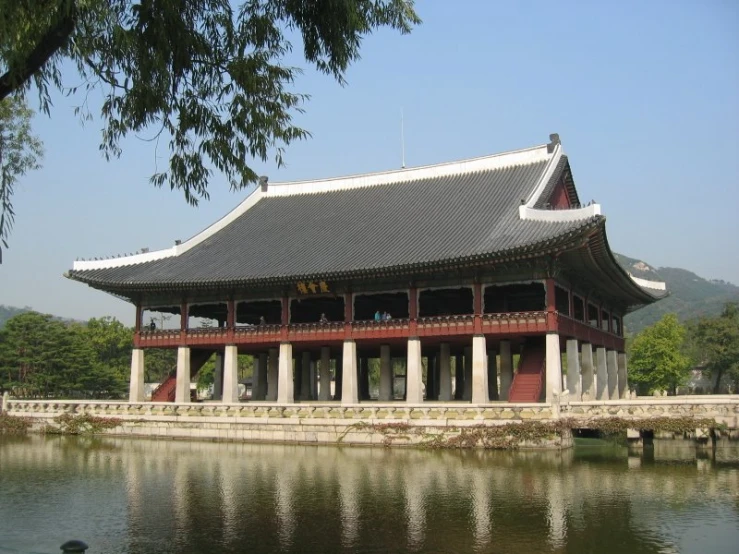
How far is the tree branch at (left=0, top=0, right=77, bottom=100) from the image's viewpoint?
9.75 m

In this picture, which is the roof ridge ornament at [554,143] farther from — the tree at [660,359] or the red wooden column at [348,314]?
the tree at [660,359]

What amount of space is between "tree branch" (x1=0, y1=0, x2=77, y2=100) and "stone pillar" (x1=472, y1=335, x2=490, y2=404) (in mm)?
25785

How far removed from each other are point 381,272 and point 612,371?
2002 cm

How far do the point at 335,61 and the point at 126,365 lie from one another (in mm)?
67389

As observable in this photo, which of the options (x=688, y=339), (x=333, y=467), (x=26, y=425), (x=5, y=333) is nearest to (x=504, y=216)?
(x=333, y=467)

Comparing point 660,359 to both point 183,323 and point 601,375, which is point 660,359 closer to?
point 601,375

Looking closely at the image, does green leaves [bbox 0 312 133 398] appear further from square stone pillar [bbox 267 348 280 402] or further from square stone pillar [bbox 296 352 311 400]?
square stone pillar [bbox 267 348 280 402]

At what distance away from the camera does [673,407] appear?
90.8 ft

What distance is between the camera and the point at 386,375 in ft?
136

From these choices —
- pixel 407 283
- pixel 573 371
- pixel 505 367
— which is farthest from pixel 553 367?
pixel 407 283

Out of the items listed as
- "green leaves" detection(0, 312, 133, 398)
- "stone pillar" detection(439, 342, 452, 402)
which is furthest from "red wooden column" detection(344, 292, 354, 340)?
"green leaves" detection(0, 312, 133, 398)

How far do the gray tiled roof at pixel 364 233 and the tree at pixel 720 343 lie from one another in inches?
1649

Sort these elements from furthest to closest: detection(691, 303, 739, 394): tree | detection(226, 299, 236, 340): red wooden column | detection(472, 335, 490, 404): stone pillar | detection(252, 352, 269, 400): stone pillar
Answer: detection(691, 303, 739, 394): tree → detection(252, 352, 269, 400): stone pillar → detection(226, 299, 236, 340): red wooden column → detection(472, 335, 490, 404): stone pillar

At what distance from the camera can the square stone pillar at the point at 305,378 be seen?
49094mm
